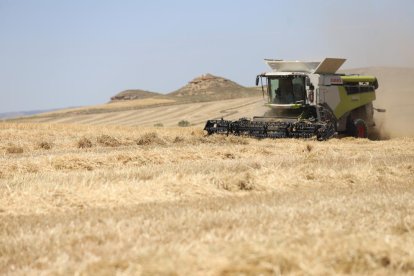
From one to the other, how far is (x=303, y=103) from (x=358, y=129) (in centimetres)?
248

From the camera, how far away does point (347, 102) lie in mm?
21969

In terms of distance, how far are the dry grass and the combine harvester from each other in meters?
7.07

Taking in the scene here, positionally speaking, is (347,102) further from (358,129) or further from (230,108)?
(230,108)

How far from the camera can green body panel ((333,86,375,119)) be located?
21578mm

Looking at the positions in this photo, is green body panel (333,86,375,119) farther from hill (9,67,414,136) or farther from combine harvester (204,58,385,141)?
hill (9,67,414,136)

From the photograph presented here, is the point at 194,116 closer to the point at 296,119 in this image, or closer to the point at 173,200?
the point at 296,119

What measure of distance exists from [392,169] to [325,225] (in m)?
5.38

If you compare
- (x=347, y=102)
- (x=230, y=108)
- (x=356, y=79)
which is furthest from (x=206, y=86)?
(x=347, y=102)

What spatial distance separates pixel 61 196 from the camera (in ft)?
25.9

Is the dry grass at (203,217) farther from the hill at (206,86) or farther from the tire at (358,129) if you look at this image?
the hill at (206,86)

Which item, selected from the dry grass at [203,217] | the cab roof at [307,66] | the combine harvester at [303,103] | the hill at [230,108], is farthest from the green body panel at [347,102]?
the dry grass at [203,217]

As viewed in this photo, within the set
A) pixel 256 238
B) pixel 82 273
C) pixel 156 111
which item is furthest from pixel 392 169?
pixel 156 111

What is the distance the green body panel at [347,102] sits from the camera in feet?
70.8

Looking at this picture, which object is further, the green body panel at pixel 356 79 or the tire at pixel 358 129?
the green body panel at pixel 356 79
